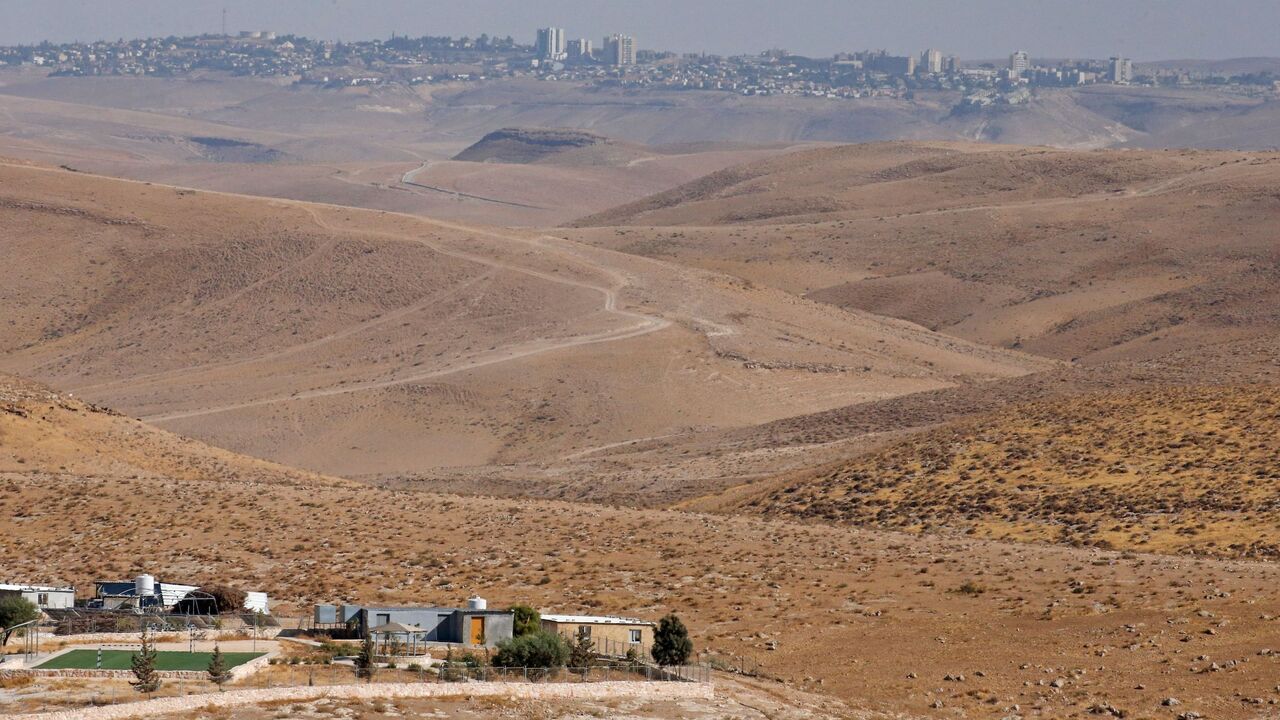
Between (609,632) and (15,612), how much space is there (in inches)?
340

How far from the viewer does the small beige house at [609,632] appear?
29969 millimetres

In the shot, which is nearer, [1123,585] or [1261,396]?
[1123,585]

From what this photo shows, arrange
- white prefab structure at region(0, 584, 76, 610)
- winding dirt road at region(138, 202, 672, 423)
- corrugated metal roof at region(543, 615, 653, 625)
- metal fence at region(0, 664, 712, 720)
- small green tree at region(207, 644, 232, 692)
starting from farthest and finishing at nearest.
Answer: winding dirt road at region(138, 202, 672, 423) → white prefab structure at region(0, 584, 76, 610) → corrugated metal roof at region(543, 615, 653, 625) → small green tree at region(207, 644, 232, 692) → metal fence at region(0, 664, 712, 720)

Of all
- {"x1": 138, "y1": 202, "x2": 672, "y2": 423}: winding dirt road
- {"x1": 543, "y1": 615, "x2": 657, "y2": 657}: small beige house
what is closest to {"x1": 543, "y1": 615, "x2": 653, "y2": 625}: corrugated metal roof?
{"x1": 543, "y1": 615, "x2": 657, "y2": 657}: small beige house

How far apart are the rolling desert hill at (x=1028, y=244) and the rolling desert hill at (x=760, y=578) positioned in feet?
173

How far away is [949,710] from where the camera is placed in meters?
28.4

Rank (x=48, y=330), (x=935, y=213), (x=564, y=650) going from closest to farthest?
(x=564, y=650) < (x=48, y=330) < (x=935, y=213)

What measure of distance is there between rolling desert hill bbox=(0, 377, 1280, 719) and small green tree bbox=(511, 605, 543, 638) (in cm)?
353

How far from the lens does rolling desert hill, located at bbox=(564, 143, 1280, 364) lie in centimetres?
10569

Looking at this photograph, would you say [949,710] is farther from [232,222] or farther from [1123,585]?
[232,222]

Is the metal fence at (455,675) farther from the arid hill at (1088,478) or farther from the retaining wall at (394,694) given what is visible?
the arid hill at (1088,478)

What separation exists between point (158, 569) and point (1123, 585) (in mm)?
18351

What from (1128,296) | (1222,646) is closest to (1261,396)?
(1222,646)

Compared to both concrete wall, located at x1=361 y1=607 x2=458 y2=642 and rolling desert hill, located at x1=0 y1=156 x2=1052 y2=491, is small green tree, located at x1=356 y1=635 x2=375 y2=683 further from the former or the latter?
rolling desert hill, located at x1=0 y1=156 x2=1052 y2=491
